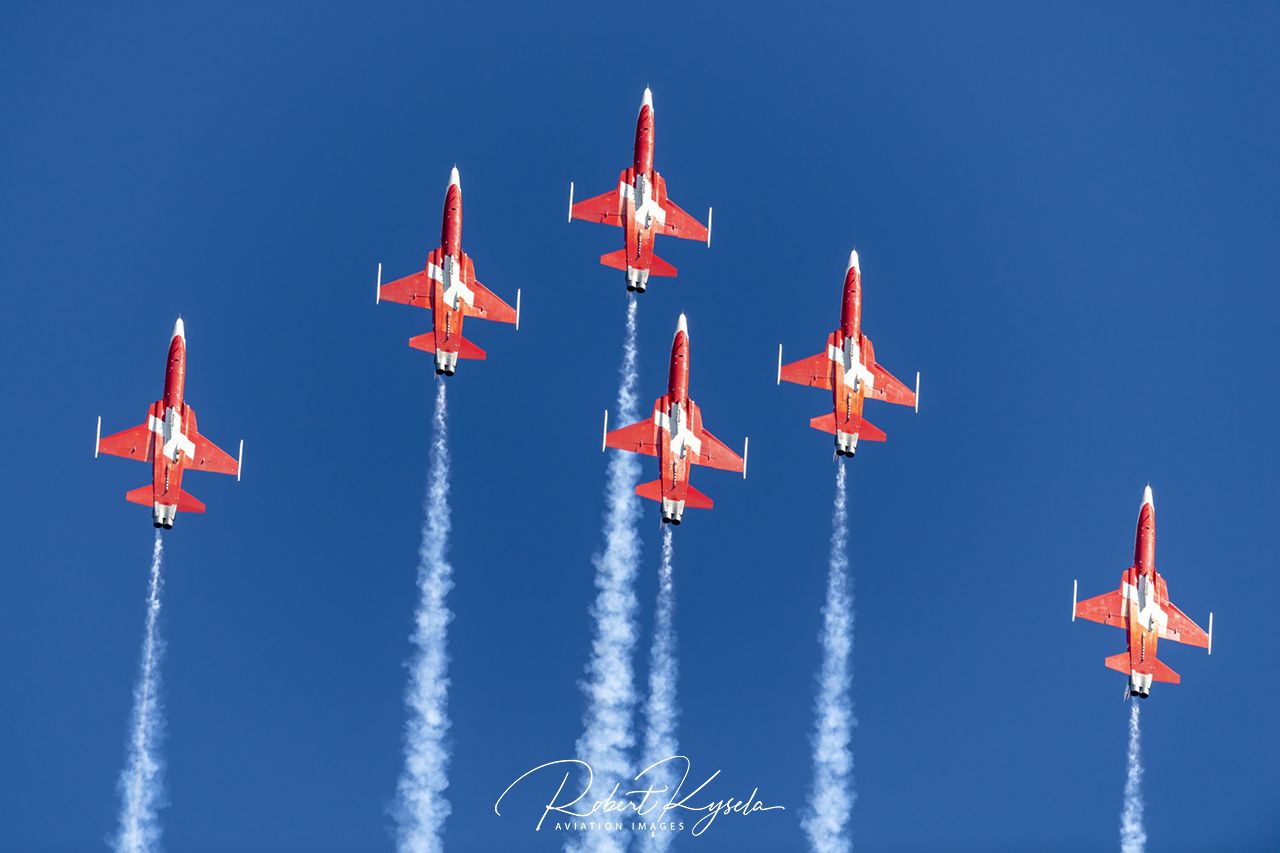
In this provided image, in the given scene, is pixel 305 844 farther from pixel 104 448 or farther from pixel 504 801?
pixel 104 448

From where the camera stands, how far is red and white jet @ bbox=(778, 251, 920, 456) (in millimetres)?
149875

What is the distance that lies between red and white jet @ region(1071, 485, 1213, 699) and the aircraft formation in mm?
46

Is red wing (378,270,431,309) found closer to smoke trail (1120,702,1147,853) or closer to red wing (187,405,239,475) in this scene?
red wing (187,405,239,475)

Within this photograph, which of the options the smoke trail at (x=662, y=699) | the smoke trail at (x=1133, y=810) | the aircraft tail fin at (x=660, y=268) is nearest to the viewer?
the aircraft tail fin at (x=660, y=268)

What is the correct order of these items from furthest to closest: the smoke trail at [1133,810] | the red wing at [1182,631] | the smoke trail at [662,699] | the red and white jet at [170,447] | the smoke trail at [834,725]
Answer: the smoke trail at [1133,810] → the smoke trail at [834,725] → the smoke trail at [662,699] → the red wing at [1182,631] → the red and white jet at [170,447]

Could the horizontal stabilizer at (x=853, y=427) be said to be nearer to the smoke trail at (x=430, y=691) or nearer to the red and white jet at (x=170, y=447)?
the smoke trail at (x=430, y=691)

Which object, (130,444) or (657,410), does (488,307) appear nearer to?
(657,410)

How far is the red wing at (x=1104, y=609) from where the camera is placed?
498 ft

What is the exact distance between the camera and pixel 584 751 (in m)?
154

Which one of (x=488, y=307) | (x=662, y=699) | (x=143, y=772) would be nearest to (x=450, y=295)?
(x=488, y=307)

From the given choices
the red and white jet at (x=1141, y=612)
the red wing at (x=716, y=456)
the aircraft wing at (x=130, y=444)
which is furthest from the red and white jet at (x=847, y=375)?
the aircraft wing at (x=130, y=444)

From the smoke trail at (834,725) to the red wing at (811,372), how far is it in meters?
9.77

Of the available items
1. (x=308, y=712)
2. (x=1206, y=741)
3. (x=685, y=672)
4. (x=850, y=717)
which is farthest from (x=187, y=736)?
(x=1206, y=741)

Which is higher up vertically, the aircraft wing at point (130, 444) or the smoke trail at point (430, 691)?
the aircraft wing at point (130, 444)
